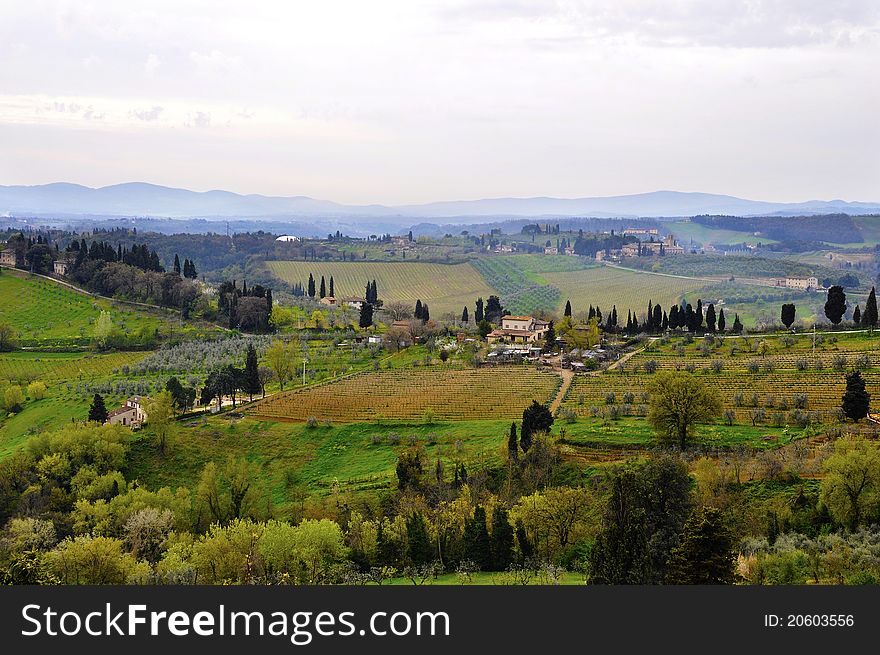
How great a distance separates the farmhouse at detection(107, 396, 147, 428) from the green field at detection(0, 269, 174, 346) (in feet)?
94.7

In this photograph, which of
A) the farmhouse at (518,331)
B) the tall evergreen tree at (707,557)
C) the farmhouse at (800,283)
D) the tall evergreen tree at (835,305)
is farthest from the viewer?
the farmhouse at (800,283)

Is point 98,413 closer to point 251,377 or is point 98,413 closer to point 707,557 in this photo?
point 251,377

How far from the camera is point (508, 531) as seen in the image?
28047 mm

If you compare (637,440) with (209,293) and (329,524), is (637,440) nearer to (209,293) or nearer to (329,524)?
(329,524)

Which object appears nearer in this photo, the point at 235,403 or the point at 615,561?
the point at 615,561

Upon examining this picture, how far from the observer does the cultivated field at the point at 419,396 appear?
48.8 metres

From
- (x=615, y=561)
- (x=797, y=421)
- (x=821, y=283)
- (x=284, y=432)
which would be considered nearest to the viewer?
(x=615, y=561)

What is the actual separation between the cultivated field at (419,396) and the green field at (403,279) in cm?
7315

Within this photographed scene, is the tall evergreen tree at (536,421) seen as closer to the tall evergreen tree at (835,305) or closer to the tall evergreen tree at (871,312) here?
the tall evergreen tree at (871,312)

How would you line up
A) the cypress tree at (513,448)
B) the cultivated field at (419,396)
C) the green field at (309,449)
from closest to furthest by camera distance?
the cypress tree at (513,448) → the green field at (309,449) → the cultivated field at (419,396)

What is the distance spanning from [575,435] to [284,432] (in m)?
18.0

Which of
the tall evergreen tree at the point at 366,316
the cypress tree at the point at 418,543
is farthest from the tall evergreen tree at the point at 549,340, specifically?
the cypress tree at the point at 418,543

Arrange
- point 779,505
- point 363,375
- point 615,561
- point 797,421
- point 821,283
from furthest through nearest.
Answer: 1. point 821,283
2. point 363,375
3. point 797,421
4. point 779,505
5. point 615,561

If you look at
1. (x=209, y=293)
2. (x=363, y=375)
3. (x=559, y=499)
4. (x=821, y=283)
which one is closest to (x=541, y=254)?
(x=821, y=283)
